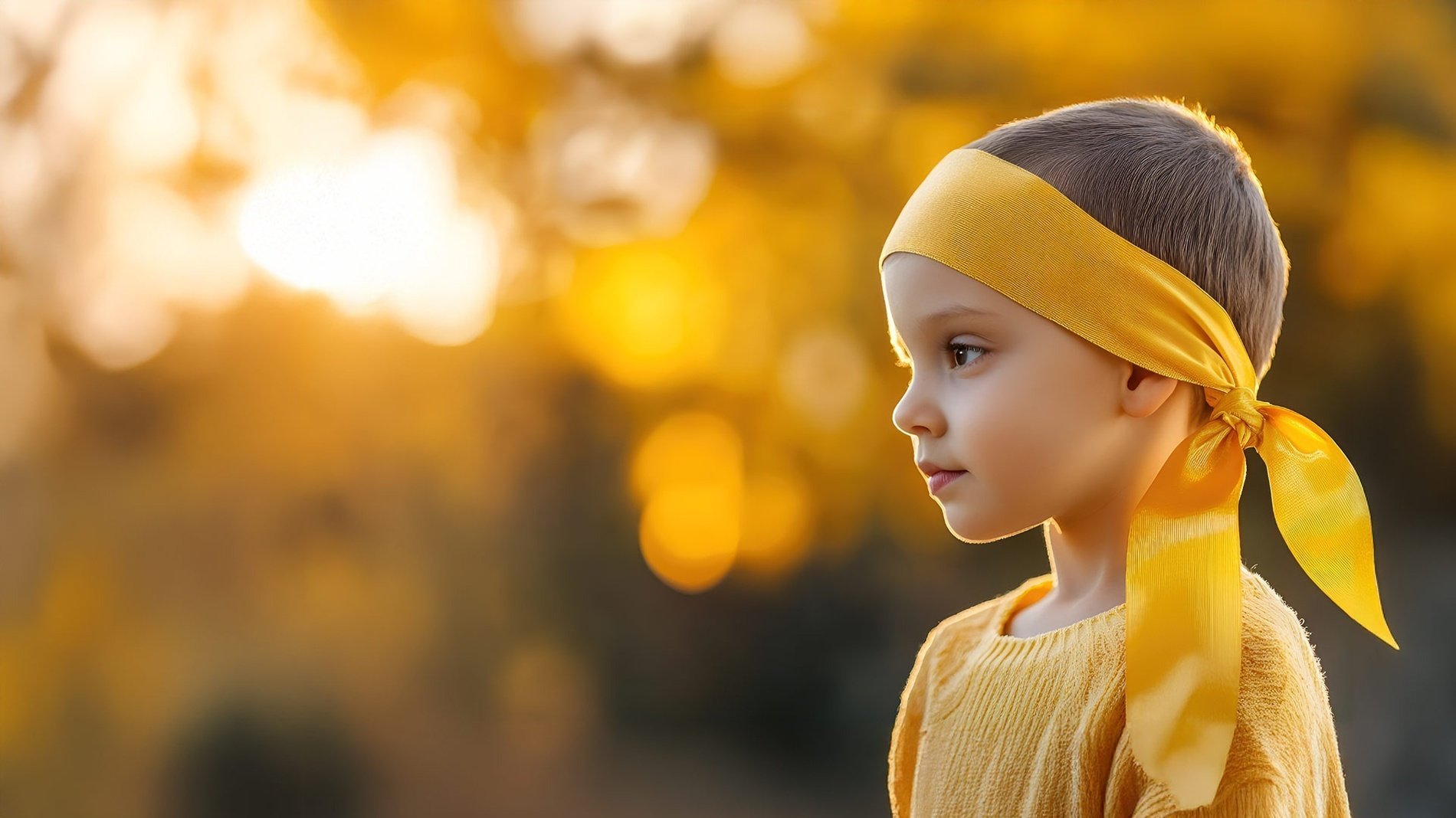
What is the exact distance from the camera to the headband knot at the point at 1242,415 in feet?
3.85

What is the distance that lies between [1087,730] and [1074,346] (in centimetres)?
34

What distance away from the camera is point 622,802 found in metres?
4.54

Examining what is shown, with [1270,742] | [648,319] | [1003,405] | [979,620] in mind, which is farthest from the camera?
[648,319]

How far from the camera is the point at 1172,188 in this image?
1.16 m

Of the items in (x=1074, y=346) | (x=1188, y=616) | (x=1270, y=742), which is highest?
(x=1074, y=346)

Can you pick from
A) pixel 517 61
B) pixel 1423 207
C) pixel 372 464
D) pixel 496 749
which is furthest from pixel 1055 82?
pixel 496 749

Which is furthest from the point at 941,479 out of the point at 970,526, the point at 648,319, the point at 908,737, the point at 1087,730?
the point at 648,319

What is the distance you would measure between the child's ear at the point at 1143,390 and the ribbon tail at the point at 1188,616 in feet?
0.16


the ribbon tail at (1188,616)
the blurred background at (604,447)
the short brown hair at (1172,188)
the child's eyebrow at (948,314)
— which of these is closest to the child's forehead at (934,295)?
the child's eyebrow at (948,314)

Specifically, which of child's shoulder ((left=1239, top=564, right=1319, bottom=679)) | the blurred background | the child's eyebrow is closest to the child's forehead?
the child's eyebrow

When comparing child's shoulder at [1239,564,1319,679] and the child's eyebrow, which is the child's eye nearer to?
the child's eyebrow

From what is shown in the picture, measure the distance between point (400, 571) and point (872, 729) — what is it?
1718mm

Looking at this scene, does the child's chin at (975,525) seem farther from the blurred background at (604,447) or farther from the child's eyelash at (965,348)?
the blurred background at (604,447)

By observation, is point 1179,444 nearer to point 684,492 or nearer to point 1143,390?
point 1143,390
